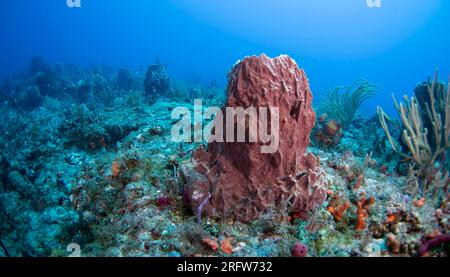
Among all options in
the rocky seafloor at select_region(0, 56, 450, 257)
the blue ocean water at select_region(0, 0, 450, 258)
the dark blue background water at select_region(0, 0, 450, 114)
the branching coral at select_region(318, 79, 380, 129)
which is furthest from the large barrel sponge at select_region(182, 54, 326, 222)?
the dark blue background water at select_region(0, 0, 450, 114)

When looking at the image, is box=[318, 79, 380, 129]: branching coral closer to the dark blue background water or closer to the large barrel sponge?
the large barrel sponge

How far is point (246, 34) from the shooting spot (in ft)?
406

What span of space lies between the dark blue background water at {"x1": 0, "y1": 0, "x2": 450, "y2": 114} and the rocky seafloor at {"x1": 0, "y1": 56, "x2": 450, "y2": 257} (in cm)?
5715

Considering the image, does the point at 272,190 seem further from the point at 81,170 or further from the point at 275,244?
the point at 81,170

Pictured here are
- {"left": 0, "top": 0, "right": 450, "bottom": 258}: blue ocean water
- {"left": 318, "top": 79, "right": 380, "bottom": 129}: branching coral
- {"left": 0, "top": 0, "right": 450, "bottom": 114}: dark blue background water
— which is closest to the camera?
{"left": 0, "top": 0, "right": 450, "bottom": 258}: blue ocean water

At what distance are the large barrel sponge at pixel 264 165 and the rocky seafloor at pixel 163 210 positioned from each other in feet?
0.63

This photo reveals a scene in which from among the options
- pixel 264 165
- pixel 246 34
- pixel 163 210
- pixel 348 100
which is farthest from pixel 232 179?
pixel 246 34

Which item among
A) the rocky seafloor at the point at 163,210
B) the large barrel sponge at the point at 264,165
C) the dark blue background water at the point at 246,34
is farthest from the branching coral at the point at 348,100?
the dark blue background water at the point at 246,34

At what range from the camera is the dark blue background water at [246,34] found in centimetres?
7875

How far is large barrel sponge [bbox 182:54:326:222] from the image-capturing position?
3.75 m

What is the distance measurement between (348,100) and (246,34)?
404ft
